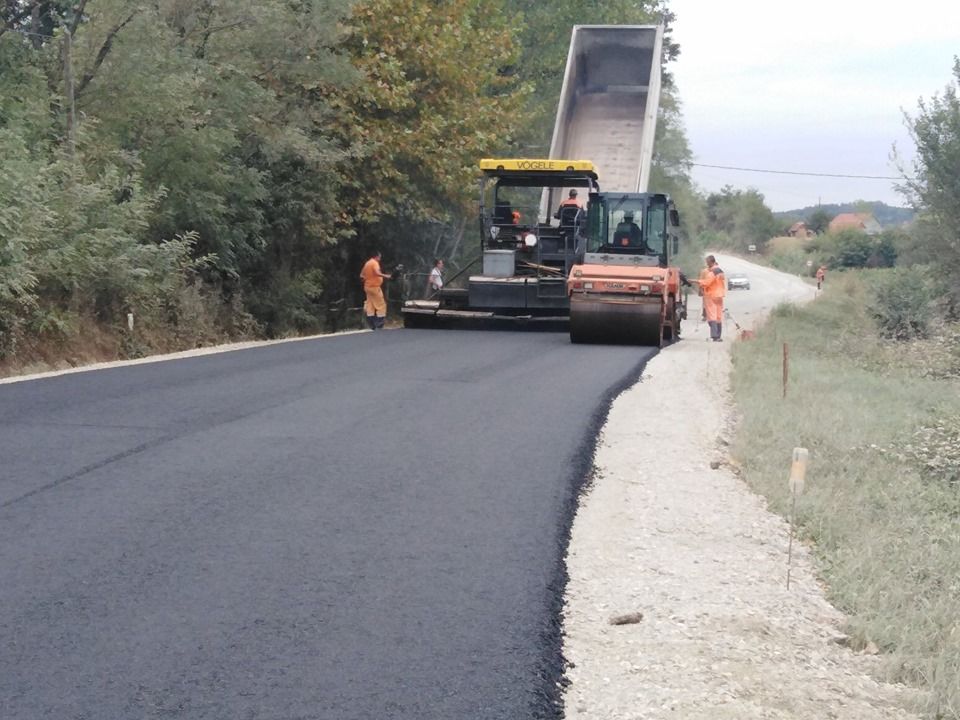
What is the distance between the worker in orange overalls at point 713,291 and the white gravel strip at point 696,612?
43.1 feet

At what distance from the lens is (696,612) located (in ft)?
19.1

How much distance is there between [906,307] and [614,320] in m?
21.4

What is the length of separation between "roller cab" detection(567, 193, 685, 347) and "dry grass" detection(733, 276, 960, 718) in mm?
1652

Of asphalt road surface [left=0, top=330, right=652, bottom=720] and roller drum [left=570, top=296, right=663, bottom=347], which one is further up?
roller drum [left=570, top=296, right=663, bottom=347]

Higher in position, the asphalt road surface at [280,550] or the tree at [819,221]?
the tree at [819,221]

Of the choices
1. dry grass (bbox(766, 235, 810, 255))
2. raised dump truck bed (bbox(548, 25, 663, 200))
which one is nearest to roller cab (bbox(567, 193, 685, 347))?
raised dump truck bed (bbox(548, 25, 663, 200))

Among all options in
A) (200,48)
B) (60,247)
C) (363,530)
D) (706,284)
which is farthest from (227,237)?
(363,530)

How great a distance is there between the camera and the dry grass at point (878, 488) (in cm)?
574

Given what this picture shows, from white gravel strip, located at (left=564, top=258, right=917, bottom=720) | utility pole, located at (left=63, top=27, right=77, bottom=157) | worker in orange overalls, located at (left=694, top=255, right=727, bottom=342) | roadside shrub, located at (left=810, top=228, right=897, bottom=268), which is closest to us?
white gravel strip, located at (left=564, top=258, right=917, bottom=720)

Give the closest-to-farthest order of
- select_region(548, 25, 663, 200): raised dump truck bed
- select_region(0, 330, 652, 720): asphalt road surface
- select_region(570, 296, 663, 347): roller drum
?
select_region(0, 330, 652, 720): asphalt road surface
select_region(570, 296, 663, 347): roller drum
select_region(548, 25, 663, 200): raised dump truck bed

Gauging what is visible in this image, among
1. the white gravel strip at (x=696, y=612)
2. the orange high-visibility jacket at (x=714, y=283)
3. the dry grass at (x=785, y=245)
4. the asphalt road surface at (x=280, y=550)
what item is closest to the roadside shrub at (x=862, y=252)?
the dry grass at (x=785, y=245)

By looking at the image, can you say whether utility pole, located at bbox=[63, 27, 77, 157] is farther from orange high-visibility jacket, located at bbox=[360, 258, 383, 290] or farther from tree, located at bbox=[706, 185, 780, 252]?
tree, located at bbox=[706, 185, 780, 252]

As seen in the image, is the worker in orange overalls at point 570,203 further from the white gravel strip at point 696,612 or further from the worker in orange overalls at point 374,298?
the white gravel strip at point 696,612

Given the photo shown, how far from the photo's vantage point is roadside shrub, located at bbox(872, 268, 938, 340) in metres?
37.7
